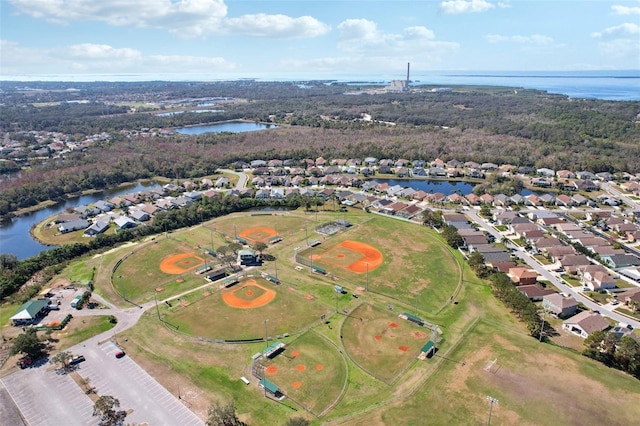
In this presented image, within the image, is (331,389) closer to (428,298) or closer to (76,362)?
(428,298)

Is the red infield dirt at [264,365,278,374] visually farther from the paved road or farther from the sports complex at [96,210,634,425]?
the paved road

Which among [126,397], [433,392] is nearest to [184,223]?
[126,397]

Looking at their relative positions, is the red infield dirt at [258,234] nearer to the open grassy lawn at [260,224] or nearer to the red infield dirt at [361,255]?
the open grassy lawn at [260,224]

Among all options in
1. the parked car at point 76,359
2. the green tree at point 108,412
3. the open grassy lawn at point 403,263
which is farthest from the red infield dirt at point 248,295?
the green tree at point 108,412

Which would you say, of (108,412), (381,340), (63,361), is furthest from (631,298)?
(63,361)

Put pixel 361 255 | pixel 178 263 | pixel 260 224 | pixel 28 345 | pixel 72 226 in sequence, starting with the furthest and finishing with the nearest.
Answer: pixel 260 224, pixel 72 226, pixel 361 255, pixel 178 263, pixel 28 345

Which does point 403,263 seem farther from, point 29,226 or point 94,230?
point 29,226
